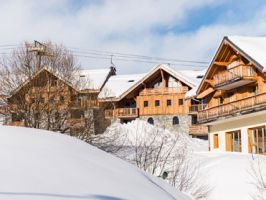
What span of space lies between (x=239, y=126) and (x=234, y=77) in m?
3.36

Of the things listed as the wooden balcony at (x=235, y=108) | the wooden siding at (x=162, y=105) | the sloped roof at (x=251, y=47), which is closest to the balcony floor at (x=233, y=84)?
the wooden balcony at (x=235, y=108)

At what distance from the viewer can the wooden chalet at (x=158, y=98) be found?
4216 centimetres

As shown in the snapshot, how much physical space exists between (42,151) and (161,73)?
37822 mm


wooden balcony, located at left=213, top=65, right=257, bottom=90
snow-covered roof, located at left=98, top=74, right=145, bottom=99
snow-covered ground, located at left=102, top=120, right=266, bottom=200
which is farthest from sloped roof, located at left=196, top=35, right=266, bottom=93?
snow-covered roof, located at left=98, top=74, right=145, bottom=99

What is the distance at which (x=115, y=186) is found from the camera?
4594 millimetres

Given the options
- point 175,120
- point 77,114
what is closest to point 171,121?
point 175,120

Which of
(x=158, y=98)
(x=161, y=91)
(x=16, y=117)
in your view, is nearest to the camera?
(x=16, y=117)

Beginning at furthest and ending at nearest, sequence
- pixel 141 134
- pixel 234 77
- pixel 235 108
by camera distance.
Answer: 1. pixel 235 108
2. pixel 234 77
3. pixel 141 134

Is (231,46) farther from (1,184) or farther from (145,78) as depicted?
(1,184)

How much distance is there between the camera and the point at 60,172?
14.4 ft

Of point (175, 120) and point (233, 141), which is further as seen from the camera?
point (175, 120)

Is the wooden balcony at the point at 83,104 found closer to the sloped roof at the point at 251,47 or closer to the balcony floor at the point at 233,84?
the sloped roof at the point at 251,47

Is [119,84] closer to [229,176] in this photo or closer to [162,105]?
[162,105]

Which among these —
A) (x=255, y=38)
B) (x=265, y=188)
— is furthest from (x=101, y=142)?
(x=255, y=38)
